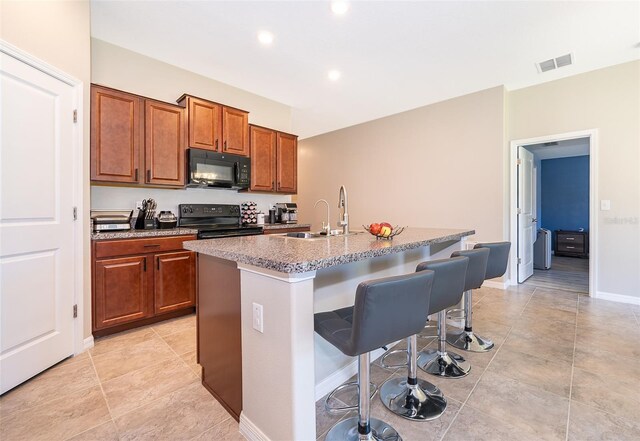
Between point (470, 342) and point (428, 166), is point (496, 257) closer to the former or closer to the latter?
point (470, 342)

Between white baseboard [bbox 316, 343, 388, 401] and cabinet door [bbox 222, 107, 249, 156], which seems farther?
cabinet door [bbox 222, 107, 249, 156]

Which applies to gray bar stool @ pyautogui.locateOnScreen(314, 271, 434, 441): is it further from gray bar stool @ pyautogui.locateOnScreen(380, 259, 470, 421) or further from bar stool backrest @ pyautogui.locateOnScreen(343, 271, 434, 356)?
gray bar stool @ pyautogui.locateOnScreen(380, 259, 470, 421)

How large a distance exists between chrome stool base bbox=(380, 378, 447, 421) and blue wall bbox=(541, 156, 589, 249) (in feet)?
24.3

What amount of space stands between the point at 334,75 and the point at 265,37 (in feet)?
3.53

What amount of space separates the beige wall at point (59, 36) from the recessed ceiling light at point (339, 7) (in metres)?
1.96

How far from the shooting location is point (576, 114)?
11.9 feet

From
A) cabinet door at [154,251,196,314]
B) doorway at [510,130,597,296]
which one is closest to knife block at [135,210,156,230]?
cabinet door at [154,251,196,314]

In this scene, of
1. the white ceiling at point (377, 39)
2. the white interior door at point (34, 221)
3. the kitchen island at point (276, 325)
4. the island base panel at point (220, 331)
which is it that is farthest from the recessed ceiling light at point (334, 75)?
the island base panel at point (220, 331)

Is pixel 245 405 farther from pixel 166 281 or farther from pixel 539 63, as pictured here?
pixel 539 63

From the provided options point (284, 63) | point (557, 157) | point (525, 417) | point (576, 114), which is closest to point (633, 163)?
point (576, 114)

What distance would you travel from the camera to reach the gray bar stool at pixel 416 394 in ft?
5.09

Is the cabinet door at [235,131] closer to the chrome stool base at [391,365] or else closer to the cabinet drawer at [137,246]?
the cabinet drawer at [137,246]

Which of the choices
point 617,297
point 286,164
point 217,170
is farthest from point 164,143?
point 617,297

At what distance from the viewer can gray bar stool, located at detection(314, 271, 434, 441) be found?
1116 mm
